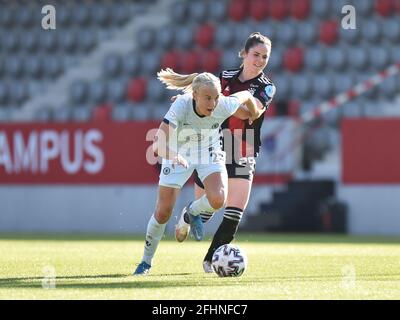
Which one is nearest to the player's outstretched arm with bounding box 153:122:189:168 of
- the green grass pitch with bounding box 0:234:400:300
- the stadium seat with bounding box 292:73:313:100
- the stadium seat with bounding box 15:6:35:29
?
the green grass pitch with bounding box 0:234:400:300

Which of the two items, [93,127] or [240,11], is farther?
[240,11]

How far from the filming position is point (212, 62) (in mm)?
23734

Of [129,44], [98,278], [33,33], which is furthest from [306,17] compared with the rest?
[98,278]

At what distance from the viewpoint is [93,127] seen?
21656mm

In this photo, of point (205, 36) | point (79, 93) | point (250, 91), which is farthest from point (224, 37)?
point (250, 91)

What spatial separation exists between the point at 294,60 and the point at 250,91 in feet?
41.1

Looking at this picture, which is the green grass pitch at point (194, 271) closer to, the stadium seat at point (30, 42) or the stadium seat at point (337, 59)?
the stadium seat at point (337, 59)

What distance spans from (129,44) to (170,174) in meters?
16.2

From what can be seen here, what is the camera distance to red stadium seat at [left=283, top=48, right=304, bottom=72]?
23.1 m

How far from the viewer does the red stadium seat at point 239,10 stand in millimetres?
24625

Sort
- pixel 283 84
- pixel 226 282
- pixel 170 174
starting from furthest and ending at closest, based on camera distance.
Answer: pixel 283 84, pixel 170 174, pixel 226 282

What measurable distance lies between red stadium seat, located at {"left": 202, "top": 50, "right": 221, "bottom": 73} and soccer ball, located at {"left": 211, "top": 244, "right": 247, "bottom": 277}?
13.9 m

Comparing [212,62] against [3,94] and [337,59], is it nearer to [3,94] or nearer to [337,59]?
[337,59]
